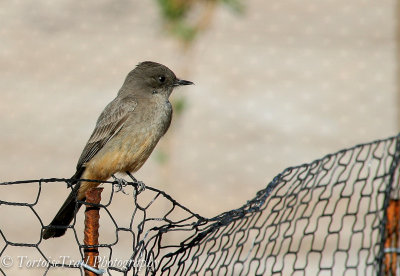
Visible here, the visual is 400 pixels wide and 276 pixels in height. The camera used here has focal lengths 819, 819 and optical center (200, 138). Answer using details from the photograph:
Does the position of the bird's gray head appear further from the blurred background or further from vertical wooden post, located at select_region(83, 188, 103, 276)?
the blurred background

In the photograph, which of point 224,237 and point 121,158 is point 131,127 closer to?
point 121,158

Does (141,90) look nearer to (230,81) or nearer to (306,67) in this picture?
(230,81)

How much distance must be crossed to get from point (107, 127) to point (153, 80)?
1.67 feet

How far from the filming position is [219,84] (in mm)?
17062

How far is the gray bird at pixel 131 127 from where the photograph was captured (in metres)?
5.39

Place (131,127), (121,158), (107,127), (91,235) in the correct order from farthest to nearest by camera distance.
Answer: (107,127) → (131,127) → (121,158) → (91,235)

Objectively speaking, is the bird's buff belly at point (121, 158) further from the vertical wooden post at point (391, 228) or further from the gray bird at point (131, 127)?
the vertical wooden post at point (391, 228)

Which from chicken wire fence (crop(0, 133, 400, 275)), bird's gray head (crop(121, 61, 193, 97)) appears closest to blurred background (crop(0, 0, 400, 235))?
chicken wire fence (crop(0, 133, 400, 275))

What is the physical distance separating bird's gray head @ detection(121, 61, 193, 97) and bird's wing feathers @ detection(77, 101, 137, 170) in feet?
0.63

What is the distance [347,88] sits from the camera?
56.6 ft

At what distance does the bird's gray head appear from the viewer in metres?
5.85

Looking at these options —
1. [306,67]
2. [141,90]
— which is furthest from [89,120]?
[141,90]

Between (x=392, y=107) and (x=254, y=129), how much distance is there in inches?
121

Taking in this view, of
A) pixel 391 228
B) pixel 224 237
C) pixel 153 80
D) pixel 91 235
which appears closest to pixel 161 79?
pixel 153 80
